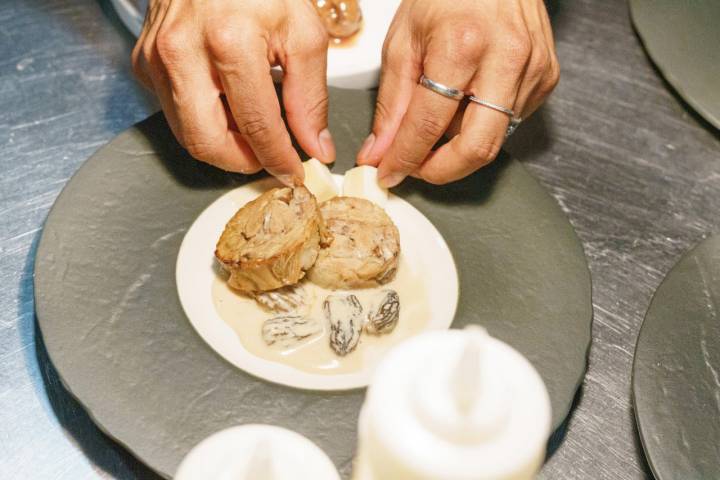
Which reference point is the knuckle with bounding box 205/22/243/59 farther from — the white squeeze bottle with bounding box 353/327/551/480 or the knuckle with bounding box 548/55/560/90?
the white squeeze bottle with bounding box 353/327/551/480

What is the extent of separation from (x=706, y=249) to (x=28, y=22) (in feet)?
4.61

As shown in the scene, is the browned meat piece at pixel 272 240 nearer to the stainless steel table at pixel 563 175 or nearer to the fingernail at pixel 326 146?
the fingernail at pixel 326 146

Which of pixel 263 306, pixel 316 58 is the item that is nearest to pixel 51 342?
pixel 263 306

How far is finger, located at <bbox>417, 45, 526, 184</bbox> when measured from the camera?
1138mm

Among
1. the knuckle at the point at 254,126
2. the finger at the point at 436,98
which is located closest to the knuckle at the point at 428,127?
the finger at the point at 436,98

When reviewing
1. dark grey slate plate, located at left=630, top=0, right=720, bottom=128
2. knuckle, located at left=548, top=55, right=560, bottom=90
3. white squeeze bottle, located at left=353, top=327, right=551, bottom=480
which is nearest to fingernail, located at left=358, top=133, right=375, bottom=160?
knuckle, located at left=548, top=55, right=560, bottom=90

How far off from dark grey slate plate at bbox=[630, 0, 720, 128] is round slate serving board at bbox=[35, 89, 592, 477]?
573 mm

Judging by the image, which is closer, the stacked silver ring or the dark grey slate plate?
the stacked silver ring

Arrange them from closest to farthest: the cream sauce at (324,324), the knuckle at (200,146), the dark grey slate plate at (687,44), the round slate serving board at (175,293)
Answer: the round slate serving board at (175,293)
the cream sauce at (324,324)
the knuckle at (200,146)
the dark grey slate plate at (687,44)

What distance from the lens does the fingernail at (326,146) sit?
47.8 inches

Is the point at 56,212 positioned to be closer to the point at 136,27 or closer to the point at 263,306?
the point at 263,306

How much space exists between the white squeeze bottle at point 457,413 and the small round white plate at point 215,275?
581 mm

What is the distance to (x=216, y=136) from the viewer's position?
110 cm

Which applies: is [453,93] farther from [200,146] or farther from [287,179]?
[200,146]
